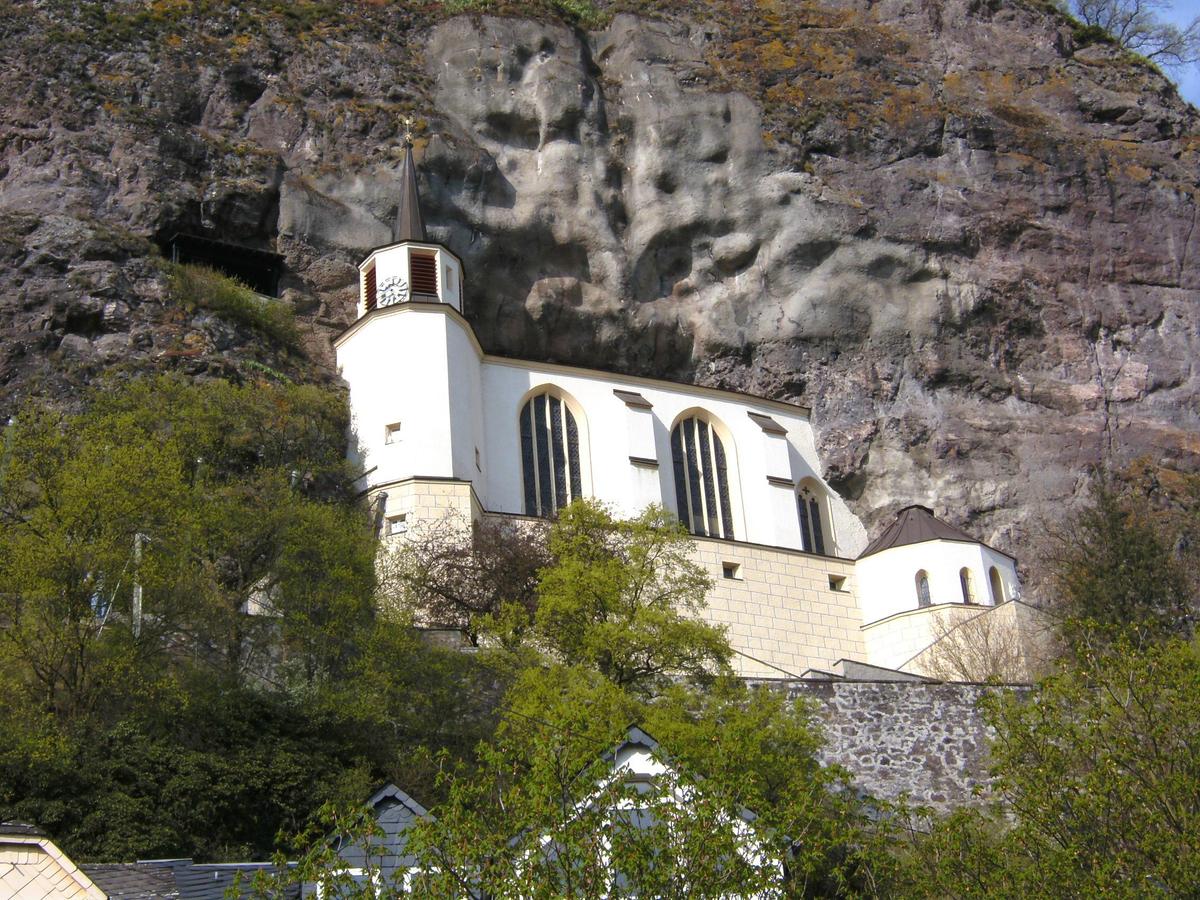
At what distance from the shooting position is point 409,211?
3900 cm

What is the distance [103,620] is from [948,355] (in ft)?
75.9

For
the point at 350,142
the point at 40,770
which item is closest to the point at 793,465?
the point at 350,142

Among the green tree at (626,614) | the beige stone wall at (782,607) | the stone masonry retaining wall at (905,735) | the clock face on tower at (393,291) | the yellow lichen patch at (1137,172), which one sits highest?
the yellow lichen patch at (1137,172)

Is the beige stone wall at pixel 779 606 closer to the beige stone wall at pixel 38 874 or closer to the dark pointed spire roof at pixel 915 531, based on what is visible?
the dark pointed spire roof at pixel 915 531

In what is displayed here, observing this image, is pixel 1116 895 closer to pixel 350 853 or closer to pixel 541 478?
pixel 350 853

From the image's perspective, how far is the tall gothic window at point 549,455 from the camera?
123 ft

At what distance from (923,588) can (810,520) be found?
161 inches

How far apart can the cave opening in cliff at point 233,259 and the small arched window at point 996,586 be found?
17.8 meters

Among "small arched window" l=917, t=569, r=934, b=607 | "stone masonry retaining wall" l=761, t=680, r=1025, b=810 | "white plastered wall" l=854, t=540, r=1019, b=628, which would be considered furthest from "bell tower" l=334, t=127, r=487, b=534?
"stone masonry retaining wall" l=761, t=680, r=1025, b=810

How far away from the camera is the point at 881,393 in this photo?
40031mm

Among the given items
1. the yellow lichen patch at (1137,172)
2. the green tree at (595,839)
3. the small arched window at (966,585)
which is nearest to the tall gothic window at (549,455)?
the small arched window at (966,585)

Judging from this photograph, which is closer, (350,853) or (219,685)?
(350,853)

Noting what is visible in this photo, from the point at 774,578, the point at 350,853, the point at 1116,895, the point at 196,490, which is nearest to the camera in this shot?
the point at 1116,895

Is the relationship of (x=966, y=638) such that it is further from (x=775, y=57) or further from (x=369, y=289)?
(x=775, y=57)
